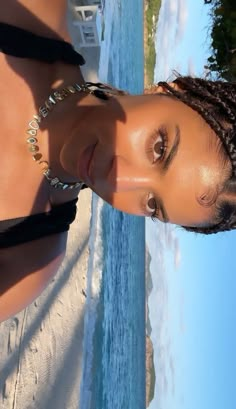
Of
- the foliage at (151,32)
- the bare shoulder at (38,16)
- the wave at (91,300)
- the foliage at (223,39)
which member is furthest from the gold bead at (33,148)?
the foliage at (151,32)

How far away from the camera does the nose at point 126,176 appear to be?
1.37 m

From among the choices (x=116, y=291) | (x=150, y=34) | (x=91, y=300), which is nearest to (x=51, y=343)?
(x=91, y=300)

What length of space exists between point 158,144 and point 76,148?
0.22m

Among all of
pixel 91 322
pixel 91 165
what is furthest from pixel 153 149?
pixel 91 322

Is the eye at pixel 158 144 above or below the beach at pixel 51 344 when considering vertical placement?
above

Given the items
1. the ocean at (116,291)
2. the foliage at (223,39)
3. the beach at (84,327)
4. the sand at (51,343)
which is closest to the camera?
the sand at (51,343)

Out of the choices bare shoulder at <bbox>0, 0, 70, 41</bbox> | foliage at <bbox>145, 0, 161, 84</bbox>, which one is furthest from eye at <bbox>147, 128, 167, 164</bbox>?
foliage at <bbox>145, 0, 161, 84</bbox>

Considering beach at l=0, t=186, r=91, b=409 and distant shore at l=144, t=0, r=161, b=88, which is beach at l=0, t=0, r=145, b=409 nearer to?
beach at l=0, t=186, r=91, b=409

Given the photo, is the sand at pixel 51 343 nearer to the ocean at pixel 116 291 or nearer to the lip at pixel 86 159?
the ocean at pixel 116 291

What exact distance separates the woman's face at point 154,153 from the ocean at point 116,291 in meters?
2.79

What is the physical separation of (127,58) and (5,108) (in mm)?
8113

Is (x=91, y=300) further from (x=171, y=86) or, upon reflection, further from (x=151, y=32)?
(x=151, y=32)

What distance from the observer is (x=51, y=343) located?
3.31m

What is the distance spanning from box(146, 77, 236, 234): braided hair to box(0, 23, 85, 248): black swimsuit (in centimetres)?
31
